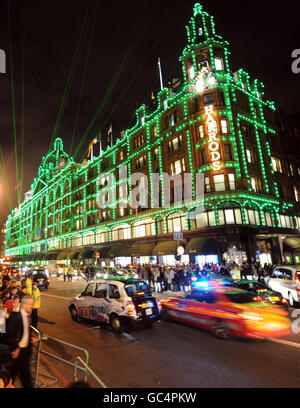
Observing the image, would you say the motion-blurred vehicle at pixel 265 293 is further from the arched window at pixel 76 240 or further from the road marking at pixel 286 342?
the arched window at pixel 76 240

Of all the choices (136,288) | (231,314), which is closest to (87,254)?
(136,288)

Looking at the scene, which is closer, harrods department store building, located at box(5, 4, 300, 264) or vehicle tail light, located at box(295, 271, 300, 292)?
vehicle tail light, located at box(295, 271, 300, 292)

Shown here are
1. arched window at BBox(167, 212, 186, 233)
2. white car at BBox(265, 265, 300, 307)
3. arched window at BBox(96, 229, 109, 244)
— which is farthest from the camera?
arched window at BBox(96, 229, 109, 244)

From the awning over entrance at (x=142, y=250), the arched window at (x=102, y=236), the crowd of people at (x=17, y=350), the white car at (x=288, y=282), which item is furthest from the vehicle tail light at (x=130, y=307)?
the arched window at (x=102, y=236)

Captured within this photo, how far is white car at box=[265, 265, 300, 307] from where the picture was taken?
12.0 meters

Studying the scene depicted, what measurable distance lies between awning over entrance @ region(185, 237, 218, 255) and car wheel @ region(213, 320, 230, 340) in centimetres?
1836

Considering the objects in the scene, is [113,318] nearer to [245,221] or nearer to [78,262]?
[245,221]

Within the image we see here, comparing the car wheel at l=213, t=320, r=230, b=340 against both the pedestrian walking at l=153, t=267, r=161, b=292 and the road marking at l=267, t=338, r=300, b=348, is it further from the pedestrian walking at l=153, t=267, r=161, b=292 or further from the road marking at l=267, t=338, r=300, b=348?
the pedestrian walking at l=153, t=267, r=161, b=292

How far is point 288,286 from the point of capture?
1260cm

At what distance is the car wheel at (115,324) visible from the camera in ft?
29.1

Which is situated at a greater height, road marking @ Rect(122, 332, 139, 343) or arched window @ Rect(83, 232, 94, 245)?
arched window @ Rect(83, 232, 94, 245)

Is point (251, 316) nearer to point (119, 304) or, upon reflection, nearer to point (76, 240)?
point (119, 304)

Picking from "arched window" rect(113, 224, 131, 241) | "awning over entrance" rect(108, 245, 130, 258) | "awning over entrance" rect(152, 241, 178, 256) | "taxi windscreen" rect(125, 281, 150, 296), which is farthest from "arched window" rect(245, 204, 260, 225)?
"taxi windscreen" rect(125, 281, 150, 296)

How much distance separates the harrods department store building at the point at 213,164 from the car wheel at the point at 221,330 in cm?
1353
